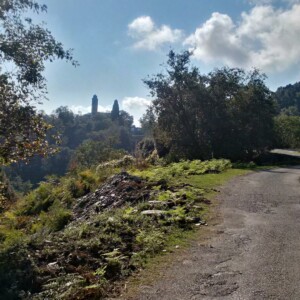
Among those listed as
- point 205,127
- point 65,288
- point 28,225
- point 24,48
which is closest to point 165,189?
point 28,225

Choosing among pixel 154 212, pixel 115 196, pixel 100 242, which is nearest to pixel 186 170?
pixel 115 196

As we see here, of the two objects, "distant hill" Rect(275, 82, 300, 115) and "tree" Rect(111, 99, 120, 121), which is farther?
"tree" Rect(111, 99, 120, 121)

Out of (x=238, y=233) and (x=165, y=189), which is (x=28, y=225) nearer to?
(x=165, y=189)

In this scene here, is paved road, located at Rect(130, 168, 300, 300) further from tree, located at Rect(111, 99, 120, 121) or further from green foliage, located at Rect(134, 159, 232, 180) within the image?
tree, located at Rect(111, 99, 120, 121)

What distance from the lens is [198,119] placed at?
3644 cm

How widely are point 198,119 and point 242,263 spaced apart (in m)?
30.6

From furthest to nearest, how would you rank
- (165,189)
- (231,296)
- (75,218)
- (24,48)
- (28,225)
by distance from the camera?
(28,225), (165,189), (75,218), (24,48), (231,296)

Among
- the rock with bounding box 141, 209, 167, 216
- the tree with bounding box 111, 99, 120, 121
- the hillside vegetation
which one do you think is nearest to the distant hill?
the tree with bounding box 111, 99, 120, 121

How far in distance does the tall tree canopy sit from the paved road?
25063mm

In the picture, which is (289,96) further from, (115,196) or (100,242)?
(100,242)

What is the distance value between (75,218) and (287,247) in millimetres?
7163

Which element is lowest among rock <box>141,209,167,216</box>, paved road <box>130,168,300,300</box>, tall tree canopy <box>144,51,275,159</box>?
paved road <box>130,168,300,300</box>

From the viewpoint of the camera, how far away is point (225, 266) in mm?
6242

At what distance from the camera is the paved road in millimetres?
5194
